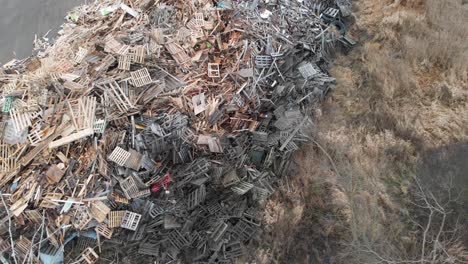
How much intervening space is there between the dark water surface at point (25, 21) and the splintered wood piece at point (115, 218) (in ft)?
18.5

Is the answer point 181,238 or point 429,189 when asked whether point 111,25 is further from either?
point 429,189

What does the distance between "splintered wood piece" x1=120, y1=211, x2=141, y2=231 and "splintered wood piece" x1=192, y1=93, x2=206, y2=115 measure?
2.07 m

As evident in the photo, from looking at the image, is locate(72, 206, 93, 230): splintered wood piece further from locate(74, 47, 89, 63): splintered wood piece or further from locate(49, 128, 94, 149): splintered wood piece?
locate(74, 47, 89, 63): splintered wood piece

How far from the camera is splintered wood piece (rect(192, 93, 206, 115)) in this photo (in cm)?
807

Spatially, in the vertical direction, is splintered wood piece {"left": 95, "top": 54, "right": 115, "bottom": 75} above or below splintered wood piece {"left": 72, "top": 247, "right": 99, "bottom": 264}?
above

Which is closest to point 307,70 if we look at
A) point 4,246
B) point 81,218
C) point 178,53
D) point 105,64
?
point 178,53

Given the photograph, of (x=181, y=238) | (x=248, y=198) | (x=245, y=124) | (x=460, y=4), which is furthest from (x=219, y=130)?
(x=460, y=4)

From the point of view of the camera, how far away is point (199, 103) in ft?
26.7

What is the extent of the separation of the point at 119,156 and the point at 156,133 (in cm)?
73

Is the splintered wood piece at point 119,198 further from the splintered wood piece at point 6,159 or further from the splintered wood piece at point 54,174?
the splintered wood piece at point 6,159

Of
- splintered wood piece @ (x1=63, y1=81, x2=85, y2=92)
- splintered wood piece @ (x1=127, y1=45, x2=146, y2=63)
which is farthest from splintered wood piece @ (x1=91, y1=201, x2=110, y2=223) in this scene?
splintered wood piece @ (x1=127, y1=45, x2=146, y2=63)

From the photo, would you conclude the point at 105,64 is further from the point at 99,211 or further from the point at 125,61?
the point at 99,211

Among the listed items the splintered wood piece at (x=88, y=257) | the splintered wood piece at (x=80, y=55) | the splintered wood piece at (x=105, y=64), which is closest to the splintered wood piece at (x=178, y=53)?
the splintered wood piece at (x=105, y=64)

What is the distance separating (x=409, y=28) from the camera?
382 inches
